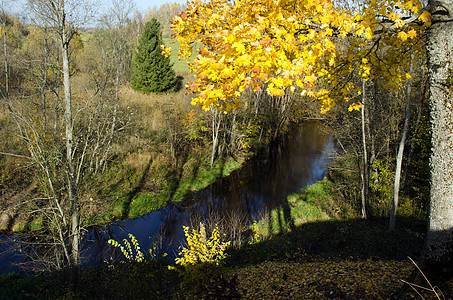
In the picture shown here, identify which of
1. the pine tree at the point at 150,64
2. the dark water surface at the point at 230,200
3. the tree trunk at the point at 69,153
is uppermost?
the pine tree at the point at 150,64

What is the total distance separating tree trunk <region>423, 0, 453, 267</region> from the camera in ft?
10.5

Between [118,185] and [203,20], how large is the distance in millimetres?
12456

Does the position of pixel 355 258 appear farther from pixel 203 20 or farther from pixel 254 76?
pixel 203 20

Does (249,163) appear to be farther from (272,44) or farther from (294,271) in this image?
(272,44)

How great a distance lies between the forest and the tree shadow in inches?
2.9

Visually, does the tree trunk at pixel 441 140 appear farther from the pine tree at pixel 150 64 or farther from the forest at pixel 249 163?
the pine tree at pixel 150 64

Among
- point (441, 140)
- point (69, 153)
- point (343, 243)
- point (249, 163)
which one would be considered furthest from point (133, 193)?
point (441, 140)

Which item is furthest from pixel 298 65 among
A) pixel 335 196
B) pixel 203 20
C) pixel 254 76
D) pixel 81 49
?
pixel 81 49

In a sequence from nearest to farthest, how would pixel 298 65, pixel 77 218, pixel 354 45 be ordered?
pixel 298 65
pixel 354 45
pixel 77 218

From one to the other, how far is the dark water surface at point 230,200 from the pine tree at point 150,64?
12537 mm

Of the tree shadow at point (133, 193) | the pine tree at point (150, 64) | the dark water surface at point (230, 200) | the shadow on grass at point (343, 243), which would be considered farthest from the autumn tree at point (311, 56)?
the pine tree at point (150, 64)

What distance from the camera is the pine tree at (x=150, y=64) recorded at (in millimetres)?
25109

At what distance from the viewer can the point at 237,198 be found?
14836 mm

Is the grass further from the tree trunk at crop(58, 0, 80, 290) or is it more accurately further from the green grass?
the green grass
